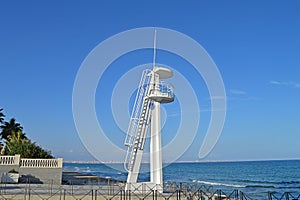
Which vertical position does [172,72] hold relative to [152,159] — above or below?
above

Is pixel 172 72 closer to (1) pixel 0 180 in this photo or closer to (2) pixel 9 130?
(1) pixel 0 180

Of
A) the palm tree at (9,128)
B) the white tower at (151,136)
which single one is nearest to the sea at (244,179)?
the white tower at (151,136)

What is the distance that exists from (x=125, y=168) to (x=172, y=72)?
6292 millimetres

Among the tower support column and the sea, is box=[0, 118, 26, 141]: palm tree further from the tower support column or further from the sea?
the tower support column

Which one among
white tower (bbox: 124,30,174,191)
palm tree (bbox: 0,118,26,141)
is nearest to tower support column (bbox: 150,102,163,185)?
white tower (bbox: 124,30,174,191)

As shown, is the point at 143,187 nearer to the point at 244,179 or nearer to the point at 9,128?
the point at 9,128

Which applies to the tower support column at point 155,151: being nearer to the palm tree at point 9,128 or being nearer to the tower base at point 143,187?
the tower base at point 143,187

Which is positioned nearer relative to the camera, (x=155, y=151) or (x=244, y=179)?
(x=155, y=151)

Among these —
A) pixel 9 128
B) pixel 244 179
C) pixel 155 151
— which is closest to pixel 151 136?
pixel 155 151

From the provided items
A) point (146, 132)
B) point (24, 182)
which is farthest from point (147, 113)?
point (24, 182)

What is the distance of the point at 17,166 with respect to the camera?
3002 centimetres

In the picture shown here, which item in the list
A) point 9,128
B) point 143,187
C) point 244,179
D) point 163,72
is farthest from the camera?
point 244,179

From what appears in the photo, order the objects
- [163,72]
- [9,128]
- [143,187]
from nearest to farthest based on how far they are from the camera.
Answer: [143,187] → [163,72] → [9,128]

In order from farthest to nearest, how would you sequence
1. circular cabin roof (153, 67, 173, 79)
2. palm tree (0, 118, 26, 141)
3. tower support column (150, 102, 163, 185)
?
1. palm tree (0, 118, 26, 141)
2. circular cabin roof (153, 67, 173, 79)
3. tower support column (150, 102, 163, 185)
